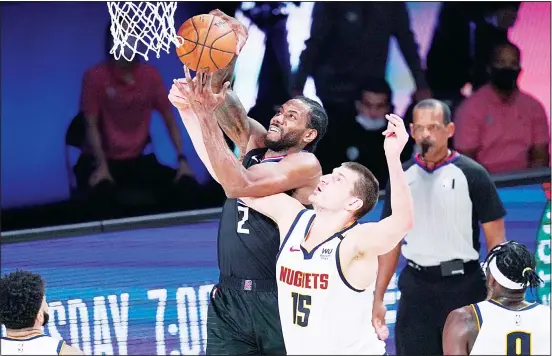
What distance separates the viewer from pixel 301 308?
424 cm

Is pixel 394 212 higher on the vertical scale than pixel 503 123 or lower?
higher

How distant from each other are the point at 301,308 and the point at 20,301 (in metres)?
1.17

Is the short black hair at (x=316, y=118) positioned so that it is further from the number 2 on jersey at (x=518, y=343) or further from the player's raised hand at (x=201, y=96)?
the number 2 on jersey at (x=518, y=343)

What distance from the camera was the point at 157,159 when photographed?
6.84 meters

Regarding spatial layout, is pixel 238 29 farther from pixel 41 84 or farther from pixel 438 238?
pixel 41 84

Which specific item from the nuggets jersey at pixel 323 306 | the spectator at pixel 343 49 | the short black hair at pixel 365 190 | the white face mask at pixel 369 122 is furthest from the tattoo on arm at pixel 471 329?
the white face mask at pixel 369 122

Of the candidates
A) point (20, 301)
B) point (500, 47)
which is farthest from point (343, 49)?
point (20, 301)

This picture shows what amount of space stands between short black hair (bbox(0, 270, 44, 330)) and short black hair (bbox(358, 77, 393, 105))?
3.61 metres

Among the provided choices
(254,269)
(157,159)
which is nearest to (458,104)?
(157,159)

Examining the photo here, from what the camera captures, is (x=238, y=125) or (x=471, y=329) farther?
(x=238, y=125)

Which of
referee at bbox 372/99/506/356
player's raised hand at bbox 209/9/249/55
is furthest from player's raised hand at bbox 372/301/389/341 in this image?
player's raised hand at bbox 209/9/249/55

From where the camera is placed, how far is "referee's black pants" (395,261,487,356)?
5.91m

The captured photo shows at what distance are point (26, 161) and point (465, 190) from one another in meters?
2.87

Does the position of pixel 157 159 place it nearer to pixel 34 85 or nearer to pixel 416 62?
pixel 34 85
